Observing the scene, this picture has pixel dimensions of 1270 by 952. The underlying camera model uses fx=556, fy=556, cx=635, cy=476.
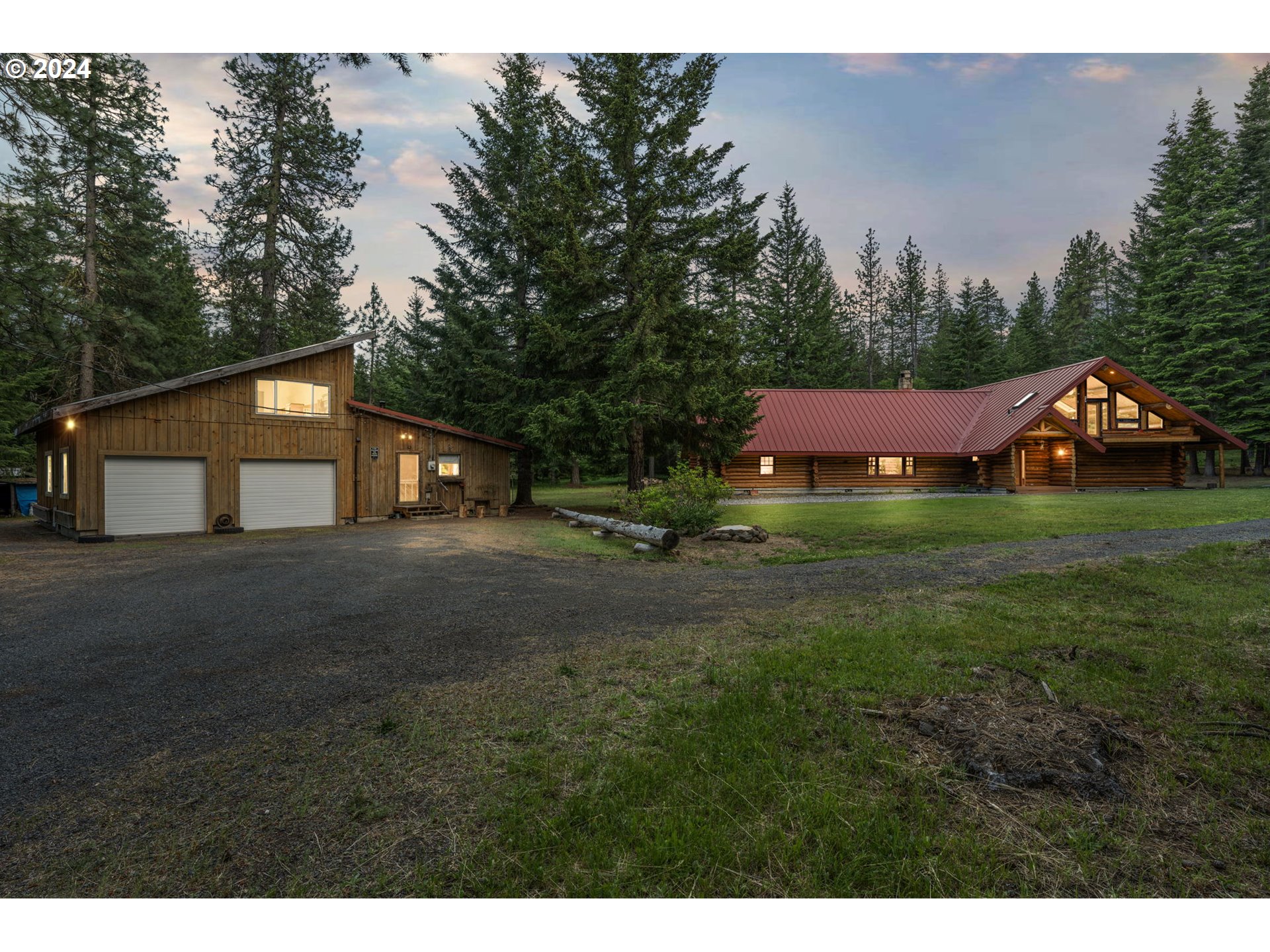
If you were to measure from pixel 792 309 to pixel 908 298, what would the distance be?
20412mm

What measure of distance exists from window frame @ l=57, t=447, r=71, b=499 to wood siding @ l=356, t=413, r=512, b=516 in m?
7.15

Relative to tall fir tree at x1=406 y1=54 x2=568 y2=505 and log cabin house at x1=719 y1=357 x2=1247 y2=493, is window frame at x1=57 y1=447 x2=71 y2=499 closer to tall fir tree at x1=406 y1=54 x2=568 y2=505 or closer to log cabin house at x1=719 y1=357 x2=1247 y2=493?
tall fir tree at x1=406 y1=54 x2=568 y2=505

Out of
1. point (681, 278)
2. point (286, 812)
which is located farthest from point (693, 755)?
point (681, 278)

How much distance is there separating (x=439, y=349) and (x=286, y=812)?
22.4 metres

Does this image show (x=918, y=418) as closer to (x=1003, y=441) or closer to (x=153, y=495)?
(x=1003, y=441)

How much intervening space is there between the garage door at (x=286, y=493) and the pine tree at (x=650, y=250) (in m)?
8.65

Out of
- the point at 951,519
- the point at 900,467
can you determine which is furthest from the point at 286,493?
the point at 900,467

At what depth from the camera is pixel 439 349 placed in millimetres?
23094

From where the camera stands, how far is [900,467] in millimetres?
29141

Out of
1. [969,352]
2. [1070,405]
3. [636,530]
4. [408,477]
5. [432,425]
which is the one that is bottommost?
[636,530]

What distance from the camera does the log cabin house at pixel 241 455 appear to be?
14766 millimetres

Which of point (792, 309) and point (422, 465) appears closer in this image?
point (422, 465)

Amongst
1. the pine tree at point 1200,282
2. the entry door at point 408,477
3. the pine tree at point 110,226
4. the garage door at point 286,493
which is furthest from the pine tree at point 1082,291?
the pine tree at point 110,226

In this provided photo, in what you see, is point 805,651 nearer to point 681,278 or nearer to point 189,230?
point 681,278
